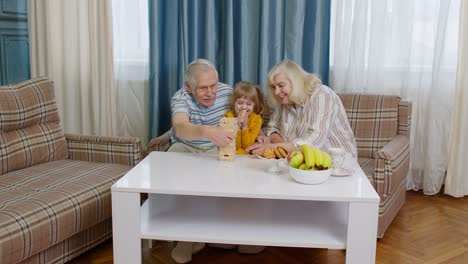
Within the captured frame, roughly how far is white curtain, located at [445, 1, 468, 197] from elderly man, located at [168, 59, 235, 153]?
154cm

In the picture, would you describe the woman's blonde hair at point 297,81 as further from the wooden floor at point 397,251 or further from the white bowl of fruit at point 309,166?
the wooden floor at point 397,251

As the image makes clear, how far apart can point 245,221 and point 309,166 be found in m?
0.34

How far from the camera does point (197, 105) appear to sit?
274 cm

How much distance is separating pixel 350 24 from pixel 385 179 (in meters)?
1.23

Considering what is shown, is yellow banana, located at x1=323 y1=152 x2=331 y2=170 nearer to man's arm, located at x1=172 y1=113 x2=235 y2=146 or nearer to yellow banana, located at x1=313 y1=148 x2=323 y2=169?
yellow banana, located at x1=313 y1=148 x2=323 y2=169

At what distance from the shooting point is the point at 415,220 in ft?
10.0

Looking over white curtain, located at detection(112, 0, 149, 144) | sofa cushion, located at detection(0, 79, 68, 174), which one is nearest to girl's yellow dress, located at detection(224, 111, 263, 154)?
sofa cushion, located at detection(0, 79, 68, 174)

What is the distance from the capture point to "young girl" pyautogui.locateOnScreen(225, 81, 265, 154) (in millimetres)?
2697

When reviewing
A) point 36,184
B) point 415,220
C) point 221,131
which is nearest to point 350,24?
point 415,220

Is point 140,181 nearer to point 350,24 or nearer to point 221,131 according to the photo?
point 221,131

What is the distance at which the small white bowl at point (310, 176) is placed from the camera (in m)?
1.97

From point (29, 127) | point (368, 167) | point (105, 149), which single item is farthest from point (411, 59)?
point (29, 127)

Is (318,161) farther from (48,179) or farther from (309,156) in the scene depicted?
(48,179)

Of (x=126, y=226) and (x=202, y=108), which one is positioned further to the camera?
(x=202, y=108)
